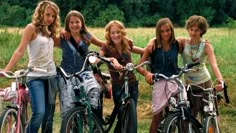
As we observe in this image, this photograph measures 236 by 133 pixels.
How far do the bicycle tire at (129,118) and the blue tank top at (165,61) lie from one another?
57cm

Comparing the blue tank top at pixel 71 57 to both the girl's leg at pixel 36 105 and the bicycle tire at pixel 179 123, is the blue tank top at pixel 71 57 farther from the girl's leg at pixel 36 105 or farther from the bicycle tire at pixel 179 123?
the bicycle tire at pixel 179 123

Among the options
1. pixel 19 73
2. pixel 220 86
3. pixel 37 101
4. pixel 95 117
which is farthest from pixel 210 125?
pixel 19 73

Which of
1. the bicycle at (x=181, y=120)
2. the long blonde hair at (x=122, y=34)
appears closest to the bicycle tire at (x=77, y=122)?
the bicycle at (x=181, y=120)

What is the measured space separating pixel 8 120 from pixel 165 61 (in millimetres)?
1918

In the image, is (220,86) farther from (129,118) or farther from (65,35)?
(65,35)

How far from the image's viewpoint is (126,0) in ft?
174

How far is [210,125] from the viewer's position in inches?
217

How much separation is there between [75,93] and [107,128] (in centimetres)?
63

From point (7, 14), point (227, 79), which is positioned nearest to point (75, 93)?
point (227, 79)

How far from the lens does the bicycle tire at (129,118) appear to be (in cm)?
570

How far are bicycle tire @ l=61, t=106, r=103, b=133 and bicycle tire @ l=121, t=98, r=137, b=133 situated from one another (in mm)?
329

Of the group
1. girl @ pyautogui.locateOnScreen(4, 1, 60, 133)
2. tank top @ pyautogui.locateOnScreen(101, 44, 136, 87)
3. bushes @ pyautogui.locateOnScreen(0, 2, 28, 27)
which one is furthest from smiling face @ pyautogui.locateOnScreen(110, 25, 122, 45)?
bushes @ pyautogui.locateOnScreen(0, 2, 28, 27)

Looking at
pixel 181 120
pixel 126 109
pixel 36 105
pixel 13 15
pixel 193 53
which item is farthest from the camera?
pixel 13 15

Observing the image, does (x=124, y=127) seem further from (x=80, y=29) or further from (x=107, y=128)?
(x=80, y=29)
